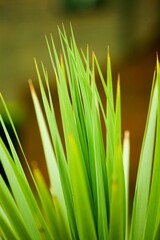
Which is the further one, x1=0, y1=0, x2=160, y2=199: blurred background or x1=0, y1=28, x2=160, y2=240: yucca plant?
x1=0, y1=0, x2=160, y2=199: blurred background

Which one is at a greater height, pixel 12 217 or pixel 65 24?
pixel 65 24

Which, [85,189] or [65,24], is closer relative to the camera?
[85,189]

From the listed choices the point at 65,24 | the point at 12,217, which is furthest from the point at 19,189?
the point at 65,24

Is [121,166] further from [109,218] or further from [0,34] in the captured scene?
[0,34]

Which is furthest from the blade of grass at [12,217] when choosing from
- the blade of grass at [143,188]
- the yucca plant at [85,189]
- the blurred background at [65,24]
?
the blurred background at [65,24]

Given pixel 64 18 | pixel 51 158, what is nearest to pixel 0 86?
pixel 64 18

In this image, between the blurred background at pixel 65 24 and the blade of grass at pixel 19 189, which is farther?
the blurred background at pixel 65 24

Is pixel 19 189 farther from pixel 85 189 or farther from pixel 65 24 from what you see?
pixel 65 24

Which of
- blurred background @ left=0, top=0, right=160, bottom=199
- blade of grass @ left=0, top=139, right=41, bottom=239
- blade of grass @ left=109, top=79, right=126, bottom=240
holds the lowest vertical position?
blade of grass @ left=109, top=79, right=126, bottom=240

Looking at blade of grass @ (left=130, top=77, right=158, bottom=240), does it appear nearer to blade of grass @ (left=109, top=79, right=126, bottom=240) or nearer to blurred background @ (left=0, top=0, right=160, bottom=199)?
blade of grass @ (left=109, top=79, right=126, bottom=240)

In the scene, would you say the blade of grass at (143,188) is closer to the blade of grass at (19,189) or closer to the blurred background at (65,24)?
the blade of grass at (19,189)

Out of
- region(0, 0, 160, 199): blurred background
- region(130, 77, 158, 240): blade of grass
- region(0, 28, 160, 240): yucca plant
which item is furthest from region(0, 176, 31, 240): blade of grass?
region(0, 0, 160, 199): blurred background

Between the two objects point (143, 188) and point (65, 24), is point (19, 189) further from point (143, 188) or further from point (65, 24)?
point (65, 24)
